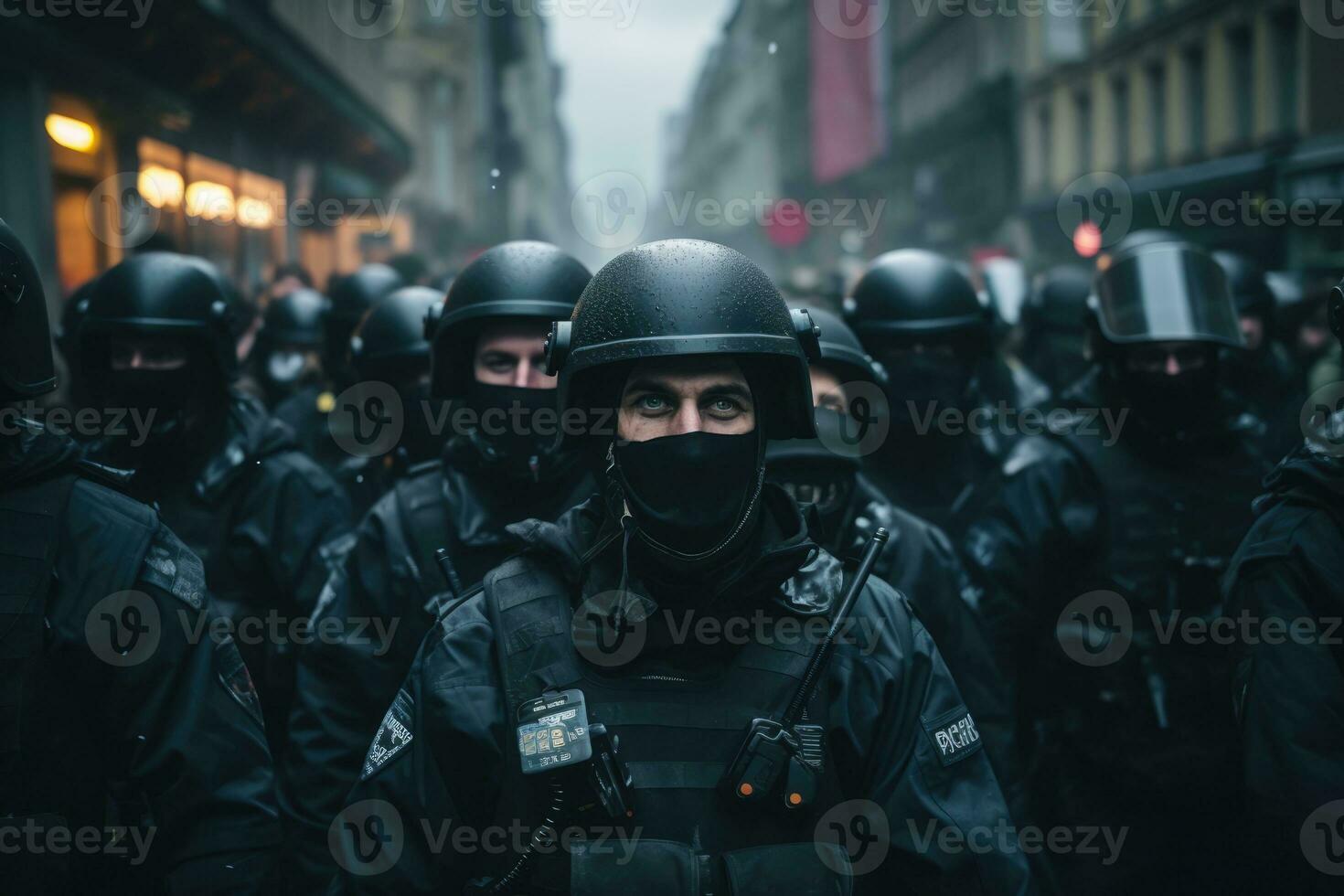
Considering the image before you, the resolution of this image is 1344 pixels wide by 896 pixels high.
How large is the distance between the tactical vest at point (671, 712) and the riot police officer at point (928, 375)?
7.69 ft

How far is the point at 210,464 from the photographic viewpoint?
370 cm

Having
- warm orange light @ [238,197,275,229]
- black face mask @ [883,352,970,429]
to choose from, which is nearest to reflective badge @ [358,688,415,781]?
black face mask @ [883,352,970,429]

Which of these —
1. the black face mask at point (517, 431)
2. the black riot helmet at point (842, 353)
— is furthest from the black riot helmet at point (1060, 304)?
the black face mask at point (517, 431)

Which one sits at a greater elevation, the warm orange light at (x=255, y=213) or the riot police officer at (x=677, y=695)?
the warm orange light at (x=255, y=213)

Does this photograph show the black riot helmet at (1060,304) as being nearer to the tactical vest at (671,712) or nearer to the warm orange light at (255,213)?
the tactical vest at (671,712)

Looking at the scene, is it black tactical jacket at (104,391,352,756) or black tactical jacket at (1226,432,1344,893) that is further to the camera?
black tactical jacket at (104,391,352,756)

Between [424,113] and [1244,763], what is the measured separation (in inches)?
1655

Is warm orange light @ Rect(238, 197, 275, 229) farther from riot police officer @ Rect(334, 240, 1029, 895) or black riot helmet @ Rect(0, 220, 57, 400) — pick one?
riot police officer @ Rect(334, 240, 1029, 895)

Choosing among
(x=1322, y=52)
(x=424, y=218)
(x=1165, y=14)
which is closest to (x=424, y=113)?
(x=424, y=218)

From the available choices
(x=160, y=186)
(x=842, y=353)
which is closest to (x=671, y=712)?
(x=842, y=353)

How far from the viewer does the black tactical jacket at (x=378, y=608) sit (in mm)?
3021

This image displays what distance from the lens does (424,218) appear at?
34500mm

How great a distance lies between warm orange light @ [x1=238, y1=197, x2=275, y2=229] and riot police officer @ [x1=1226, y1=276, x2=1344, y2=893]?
1342 centimetres

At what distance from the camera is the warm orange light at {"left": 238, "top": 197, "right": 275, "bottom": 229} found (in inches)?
553
